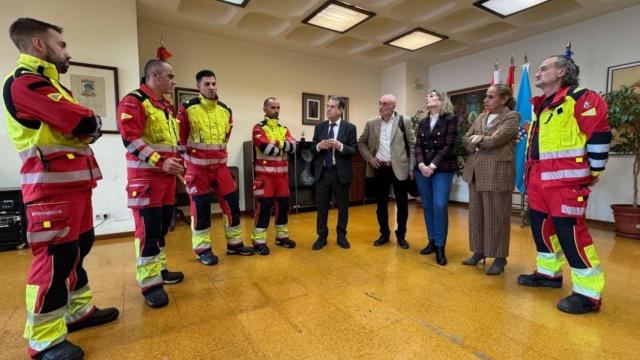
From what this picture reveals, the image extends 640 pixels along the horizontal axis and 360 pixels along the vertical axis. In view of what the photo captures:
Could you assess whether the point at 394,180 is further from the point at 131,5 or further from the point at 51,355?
the point at 131,5

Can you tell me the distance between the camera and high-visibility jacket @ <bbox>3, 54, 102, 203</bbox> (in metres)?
1.30

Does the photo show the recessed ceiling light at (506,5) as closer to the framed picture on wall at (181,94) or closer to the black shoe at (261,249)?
the black shoe at (261,249)

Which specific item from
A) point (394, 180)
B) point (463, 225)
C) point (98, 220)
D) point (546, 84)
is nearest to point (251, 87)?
point (98, 220)

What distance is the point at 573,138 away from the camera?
182 cm

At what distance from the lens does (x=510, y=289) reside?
7.14ft

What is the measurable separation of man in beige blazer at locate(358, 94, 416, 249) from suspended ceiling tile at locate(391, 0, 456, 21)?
1747 mm

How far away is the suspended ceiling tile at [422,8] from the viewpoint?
3.95 meters

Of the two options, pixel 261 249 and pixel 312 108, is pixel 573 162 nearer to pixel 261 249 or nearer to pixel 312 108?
pixel 261 249

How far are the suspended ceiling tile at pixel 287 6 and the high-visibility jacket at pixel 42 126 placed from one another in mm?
2994

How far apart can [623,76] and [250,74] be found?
530 cm

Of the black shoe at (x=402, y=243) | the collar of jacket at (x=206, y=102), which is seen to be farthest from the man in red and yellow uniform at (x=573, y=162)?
the collar of jacket at (x=206, y=102)

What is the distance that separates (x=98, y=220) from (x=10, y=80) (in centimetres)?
284

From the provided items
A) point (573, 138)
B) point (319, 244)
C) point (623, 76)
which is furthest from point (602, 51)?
point (319, 244)

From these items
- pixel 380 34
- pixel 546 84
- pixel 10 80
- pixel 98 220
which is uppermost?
pixel 380 34
